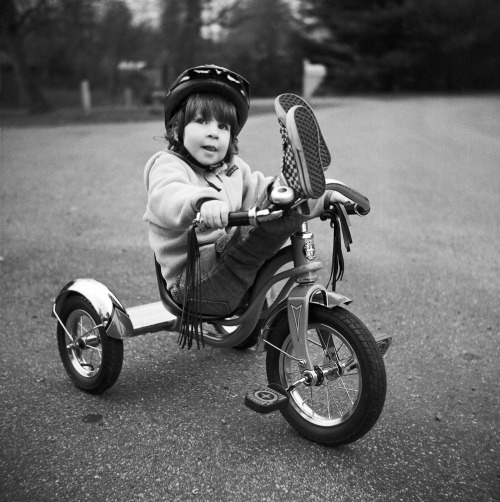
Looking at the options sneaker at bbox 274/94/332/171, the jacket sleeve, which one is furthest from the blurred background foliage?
sneaker at bbox 274/94/332/171

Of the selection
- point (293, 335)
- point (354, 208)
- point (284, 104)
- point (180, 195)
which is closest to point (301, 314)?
point (293, 335)

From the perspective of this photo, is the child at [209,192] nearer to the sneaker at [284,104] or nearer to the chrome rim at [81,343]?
the sneaker at [284,104]

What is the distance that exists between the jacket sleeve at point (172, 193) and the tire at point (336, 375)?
24.6 inches

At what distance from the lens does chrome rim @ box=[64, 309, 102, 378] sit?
3.11 m

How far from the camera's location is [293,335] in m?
2.57

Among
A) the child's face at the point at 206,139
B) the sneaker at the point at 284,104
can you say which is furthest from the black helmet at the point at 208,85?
the sneaker at the point at 284,104

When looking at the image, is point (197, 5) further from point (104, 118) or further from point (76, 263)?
point (76, 263)

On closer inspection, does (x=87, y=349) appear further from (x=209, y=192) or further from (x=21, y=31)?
(x=21, y=31)

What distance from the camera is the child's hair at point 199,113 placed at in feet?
9.13

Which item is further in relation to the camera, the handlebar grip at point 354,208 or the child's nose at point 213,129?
the child's nose at point 213,129

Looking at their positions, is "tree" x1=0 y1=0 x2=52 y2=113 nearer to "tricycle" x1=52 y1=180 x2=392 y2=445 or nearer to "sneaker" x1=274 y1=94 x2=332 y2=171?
"tricycle" x1=52 y1=180 x2=392 y2=445

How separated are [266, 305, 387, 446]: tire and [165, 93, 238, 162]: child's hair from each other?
0.94 metres

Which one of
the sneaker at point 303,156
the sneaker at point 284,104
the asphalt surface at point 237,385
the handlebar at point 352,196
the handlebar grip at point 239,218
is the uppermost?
the sneaker at point 284,104

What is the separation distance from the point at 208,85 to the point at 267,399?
1.36 metres
